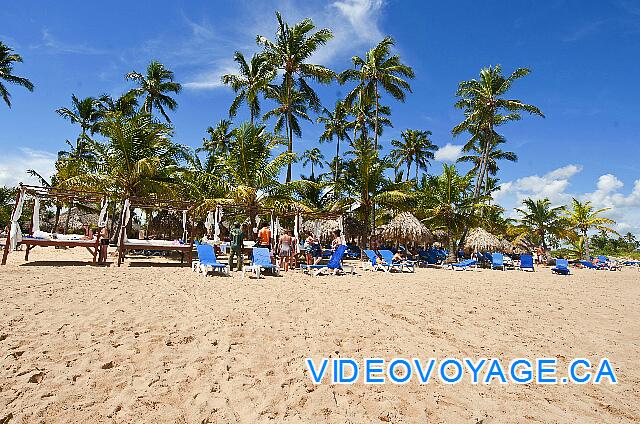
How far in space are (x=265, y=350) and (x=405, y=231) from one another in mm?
18867

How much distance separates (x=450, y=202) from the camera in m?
24.2

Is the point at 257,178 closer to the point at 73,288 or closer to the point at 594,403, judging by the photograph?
the point at 73,288

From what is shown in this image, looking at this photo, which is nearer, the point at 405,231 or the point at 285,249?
the point at 285,249

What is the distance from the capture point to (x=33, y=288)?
6.53m

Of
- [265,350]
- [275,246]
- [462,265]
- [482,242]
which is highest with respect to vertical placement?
[482,242]

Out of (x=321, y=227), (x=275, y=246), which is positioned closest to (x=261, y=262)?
(x=275, y=246)

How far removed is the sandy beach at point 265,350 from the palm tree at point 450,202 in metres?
16.6

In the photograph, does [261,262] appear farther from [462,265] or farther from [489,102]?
[489,102]

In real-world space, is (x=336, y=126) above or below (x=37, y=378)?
above

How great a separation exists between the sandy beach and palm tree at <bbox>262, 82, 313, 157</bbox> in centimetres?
1602

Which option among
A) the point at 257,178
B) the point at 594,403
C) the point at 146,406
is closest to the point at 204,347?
the point at 146,406

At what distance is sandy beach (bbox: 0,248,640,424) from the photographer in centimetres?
302

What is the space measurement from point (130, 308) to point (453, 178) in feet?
72.9

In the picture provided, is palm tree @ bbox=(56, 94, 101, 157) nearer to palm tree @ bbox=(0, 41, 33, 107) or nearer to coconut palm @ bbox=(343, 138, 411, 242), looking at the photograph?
palm tree @ bbox=(0, 41, 33, 107)
